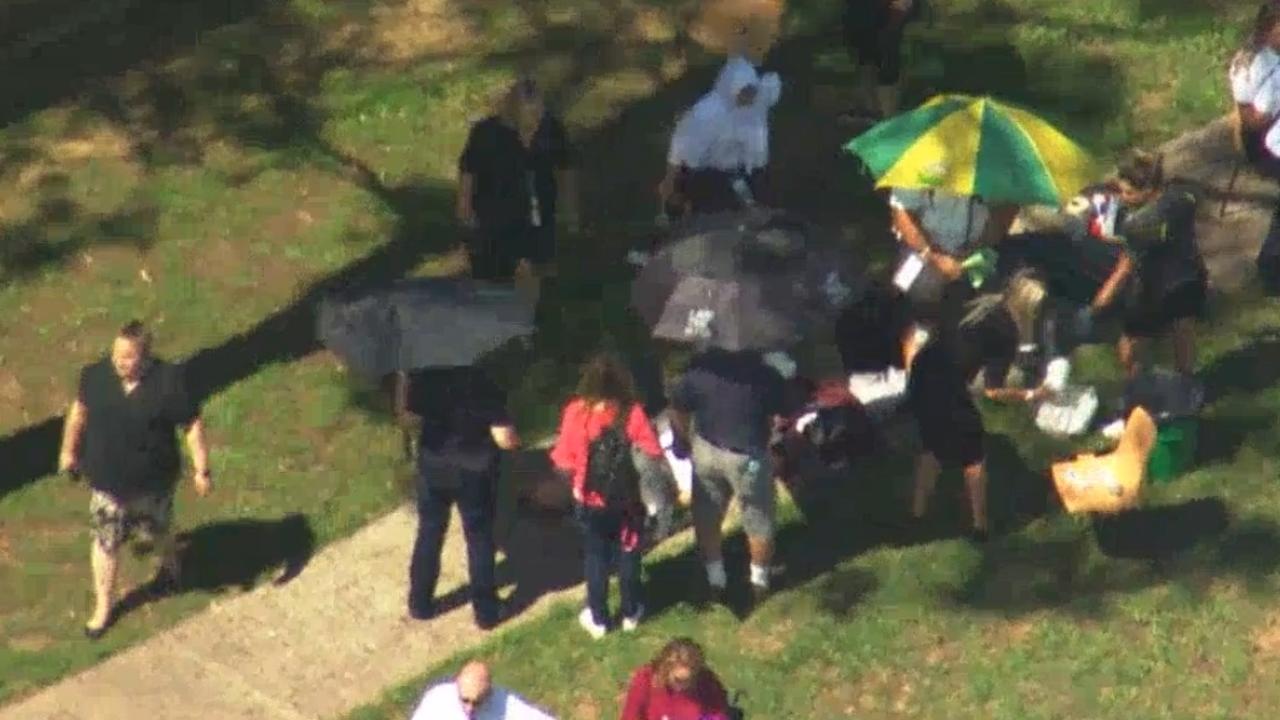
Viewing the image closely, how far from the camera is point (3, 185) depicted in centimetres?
1644

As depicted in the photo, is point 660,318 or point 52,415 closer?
point 660,318

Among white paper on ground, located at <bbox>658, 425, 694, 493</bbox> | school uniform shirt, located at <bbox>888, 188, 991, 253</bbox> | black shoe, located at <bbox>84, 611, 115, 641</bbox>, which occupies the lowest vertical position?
black shoe, located at <bbox>84, 611, 115, 641</bbox>

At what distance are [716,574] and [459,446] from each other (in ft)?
5.18

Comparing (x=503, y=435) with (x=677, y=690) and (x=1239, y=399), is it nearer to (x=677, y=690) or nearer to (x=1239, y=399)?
(x=677, y=690)

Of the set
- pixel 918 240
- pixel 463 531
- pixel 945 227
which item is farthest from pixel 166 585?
pixel 945 227

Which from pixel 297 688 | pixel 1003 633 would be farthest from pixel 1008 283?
pixel 297 688

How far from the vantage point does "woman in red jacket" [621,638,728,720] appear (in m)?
9.84

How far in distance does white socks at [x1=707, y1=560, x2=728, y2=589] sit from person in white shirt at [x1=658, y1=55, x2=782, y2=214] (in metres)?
2.82

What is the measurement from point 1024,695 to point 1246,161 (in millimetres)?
5347

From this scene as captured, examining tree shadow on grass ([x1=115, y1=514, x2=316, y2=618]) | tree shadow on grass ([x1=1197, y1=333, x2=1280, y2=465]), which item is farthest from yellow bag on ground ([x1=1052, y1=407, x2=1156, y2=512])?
A: tree shadow on grass ([x1=115, y1=514, x2=316, y2=618])

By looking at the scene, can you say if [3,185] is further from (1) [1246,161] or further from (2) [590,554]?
(1) [1246,161]

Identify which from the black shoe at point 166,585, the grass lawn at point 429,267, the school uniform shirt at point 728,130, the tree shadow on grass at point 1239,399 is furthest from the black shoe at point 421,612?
the tree shadow on grass at point 1239,399

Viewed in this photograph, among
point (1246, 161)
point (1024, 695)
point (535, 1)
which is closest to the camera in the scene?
point (1024, 695)

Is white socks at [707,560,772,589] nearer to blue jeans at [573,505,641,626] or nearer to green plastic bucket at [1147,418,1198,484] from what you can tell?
blue jeans at [573,505,641,626]
